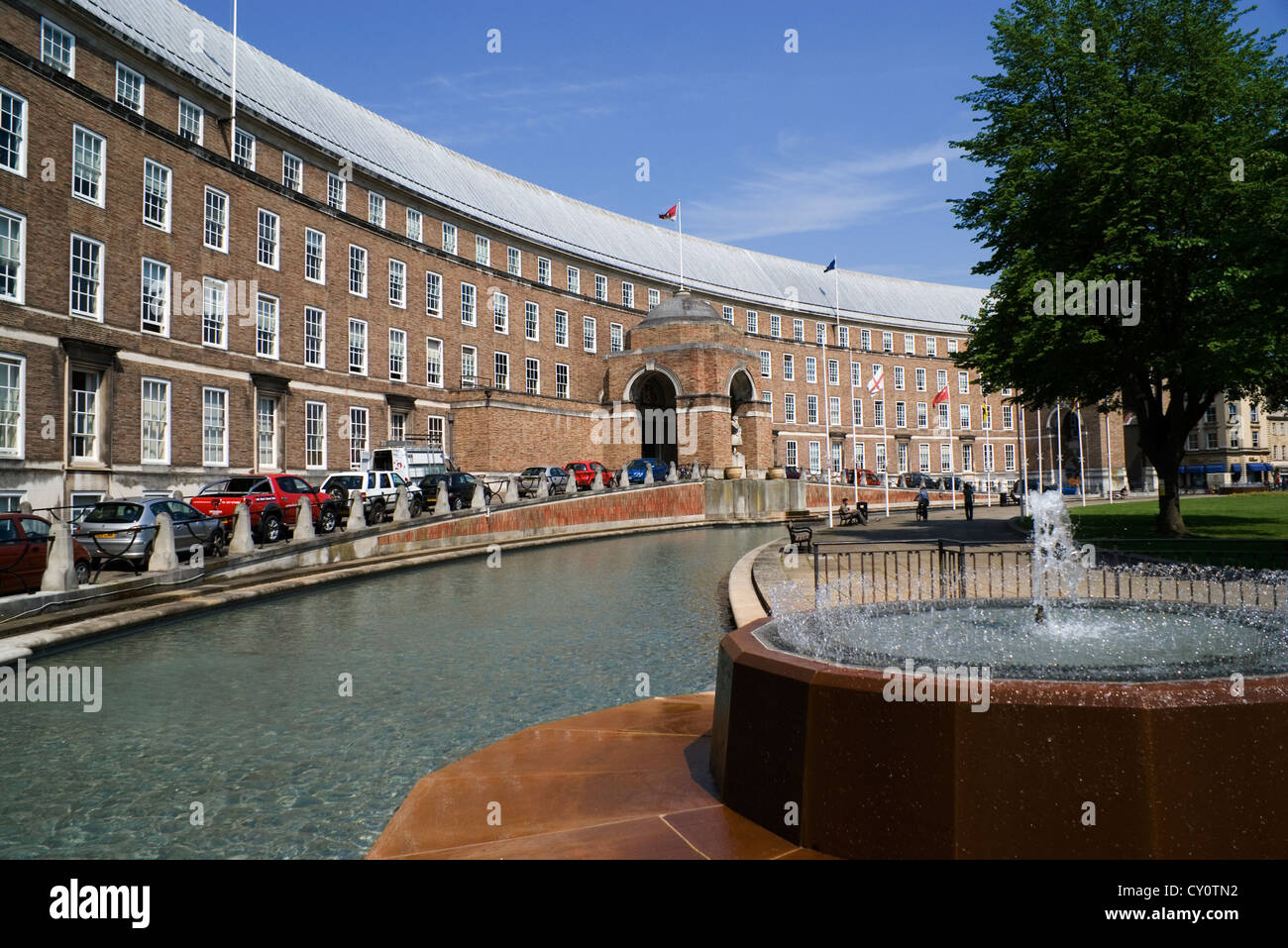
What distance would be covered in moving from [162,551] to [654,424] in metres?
47.8

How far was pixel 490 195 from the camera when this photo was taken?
189 feet

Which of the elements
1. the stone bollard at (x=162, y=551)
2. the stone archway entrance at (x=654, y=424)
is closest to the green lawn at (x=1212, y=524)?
the stone bollard at (x=162, y=551)

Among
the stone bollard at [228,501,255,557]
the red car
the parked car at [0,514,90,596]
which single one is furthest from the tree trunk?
the parked car at [0,514,90,596]

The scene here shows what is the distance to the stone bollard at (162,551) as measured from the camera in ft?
56.2

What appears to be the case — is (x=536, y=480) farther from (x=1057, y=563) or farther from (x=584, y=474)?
(x=1057, y=563)

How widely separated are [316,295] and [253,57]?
525 inches

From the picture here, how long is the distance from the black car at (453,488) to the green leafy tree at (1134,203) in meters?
18.8

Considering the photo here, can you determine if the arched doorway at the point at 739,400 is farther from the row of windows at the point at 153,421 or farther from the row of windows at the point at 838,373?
the row of windows at the point at 153,421

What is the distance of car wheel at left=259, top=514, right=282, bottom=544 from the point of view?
906 inches

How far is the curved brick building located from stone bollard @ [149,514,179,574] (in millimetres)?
10007

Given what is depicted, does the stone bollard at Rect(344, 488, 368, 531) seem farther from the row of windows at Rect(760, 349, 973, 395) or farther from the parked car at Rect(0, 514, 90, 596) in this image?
the row of windows at Rect(760, 349, 973, 395)

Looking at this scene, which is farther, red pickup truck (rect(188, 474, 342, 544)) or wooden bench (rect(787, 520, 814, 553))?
red pickup truck (rect(188, 474, 342, 544))

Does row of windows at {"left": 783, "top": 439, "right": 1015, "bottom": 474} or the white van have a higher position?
row of windows at {"left": 783, "top": 439, "right": 1015, "bottom": 474}
